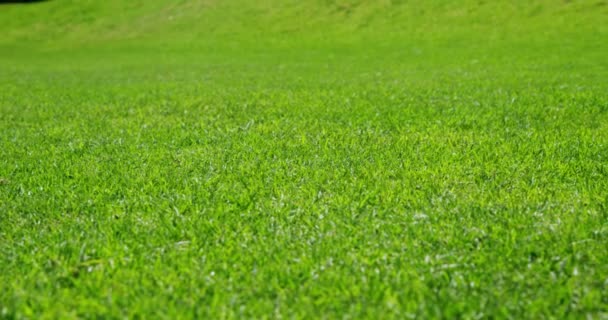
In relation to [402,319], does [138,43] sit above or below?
below

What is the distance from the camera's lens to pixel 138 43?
48.2m

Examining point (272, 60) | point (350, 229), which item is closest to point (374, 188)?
point (350, 229)

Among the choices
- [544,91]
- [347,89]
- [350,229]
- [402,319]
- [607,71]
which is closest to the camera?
[402,319]

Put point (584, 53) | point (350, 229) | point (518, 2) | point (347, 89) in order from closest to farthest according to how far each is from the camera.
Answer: point (350, 229) → point (347, 89) → point (584, 53) → point (518, 2)

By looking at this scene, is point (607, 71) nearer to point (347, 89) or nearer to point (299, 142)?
point (347, 89)

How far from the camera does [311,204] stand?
554 centimetres

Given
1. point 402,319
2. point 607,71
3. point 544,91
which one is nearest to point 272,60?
point 607,71

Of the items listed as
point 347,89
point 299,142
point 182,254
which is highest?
point 182,254

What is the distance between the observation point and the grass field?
388 cm

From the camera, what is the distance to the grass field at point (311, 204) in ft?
12.7

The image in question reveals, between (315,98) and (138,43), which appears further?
(138,43)

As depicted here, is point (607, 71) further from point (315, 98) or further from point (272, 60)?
point (272, 60)

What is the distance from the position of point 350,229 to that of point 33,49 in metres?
51.6

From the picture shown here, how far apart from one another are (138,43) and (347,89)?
120ft
